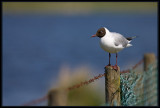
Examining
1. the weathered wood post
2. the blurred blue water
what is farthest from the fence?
the blurred blue water

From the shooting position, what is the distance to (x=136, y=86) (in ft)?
20.0

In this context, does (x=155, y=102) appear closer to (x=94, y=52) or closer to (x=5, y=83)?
(x=5, y=83)

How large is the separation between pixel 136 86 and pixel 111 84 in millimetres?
1571

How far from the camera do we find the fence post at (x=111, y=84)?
15.1ft

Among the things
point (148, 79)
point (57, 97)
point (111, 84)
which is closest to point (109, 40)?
point (111, 84)

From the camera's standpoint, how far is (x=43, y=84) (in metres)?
18.4

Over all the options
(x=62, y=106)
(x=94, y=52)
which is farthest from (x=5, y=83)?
(x=62, y=106)

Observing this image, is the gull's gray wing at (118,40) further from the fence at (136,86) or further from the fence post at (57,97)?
A: the fence post at (57,97)

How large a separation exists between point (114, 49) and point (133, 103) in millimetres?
769

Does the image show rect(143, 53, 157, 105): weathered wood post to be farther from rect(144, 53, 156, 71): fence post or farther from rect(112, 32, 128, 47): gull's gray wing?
rect(112, 32, 128, 47): gull's gray wing

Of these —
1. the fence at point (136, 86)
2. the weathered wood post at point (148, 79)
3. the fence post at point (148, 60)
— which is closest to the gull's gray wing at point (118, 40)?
the fence at point (136, 86)

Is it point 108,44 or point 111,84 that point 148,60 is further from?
point 111,84

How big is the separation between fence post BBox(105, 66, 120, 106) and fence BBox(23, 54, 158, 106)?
47 mm

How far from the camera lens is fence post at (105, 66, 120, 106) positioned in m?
4.59
